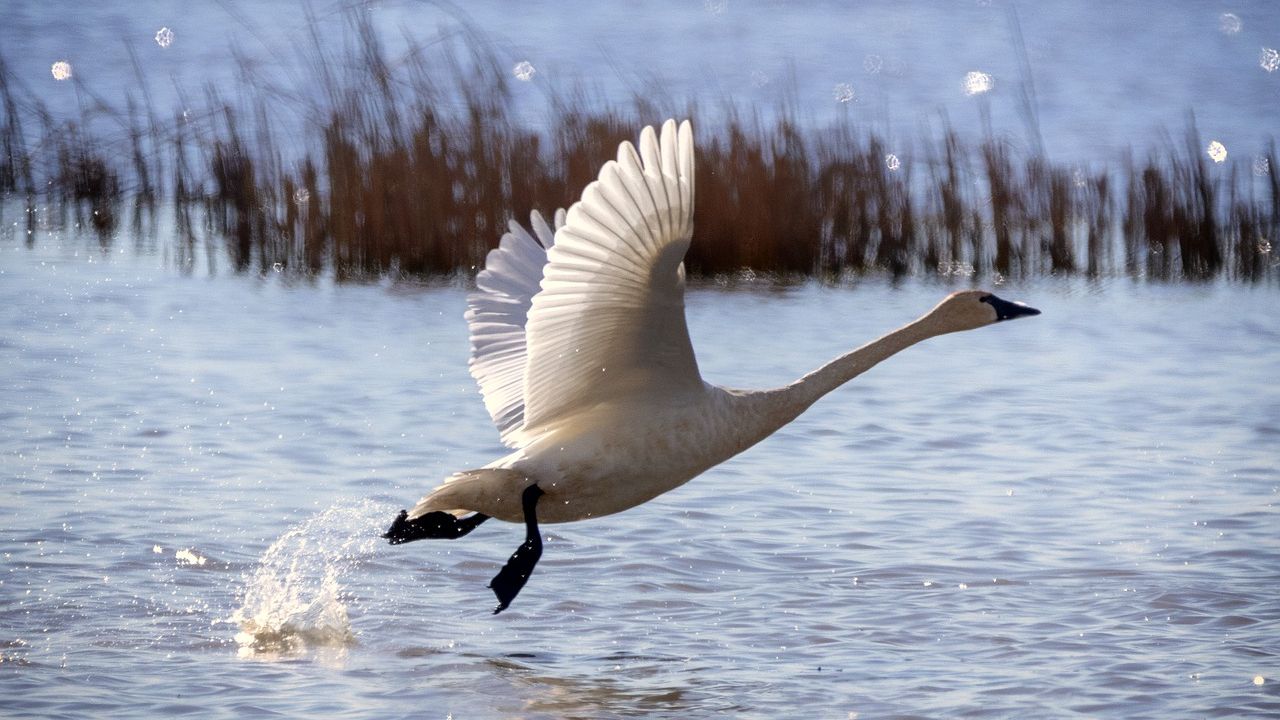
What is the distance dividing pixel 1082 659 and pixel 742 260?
8440mm

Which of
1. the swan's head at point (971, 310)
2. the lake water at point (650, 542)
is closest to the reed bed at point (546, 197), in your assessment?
the lake water at point (650, 542)

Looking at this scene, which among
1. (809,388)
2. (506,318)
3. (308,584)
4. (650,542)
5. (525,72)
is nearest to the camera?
(809,388)

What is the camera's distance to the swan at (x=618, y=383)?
5223 millimetres

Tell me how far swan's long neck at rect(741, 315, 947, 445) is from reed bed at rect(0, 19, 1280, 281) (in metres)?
7.62

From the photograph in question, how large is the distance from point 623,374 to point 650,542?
1.84 metres

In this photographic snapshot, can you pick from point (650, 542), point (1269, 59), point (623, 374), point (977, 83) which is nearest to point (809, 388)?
point (623, 374)

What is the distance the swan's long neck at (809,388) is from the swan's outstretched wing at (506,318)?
1052mm

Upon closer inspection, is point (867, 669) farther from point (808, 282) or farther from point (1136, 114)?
point (1136, 114)

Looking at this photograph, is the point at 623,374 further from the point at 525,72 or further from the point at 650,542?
the point at 525,72

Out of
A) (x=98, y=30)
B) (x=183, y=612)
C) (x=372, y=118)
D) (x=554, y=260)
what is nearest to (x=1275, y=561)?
(x=554, y=260)

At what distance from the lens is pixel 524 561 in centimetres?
600

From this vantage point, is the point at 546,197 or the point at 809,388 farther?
the point at 546,197

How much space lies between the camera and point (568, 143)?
1405 cm

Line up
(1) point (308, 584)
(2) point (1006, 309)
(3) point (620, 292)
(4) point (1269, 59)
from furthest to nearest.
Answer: (4) point (1269, 59) < (1) point (308, 584) < (2) point (1006, 309) < (3) point (620, 292)
